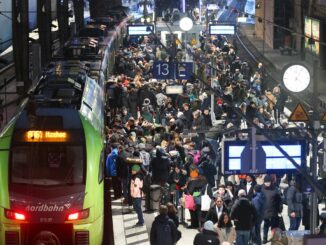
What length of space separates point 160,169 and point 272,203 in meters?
3.39

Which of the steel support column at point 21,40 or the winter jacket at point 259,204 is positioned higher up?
the steel support column at point 21,40

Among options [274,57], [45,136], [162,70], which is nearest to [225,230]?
[45,136]

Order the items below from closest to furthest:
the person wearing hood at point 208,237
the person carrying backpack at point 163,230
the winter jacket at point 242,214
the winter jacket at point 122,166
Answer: the person wearing hood at point 208,237, the person carrying backpack at point 163,230, the winter jacket at point 242,214, the winter jacket at point 122,166

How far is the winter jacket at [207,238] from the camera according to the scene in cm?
1597

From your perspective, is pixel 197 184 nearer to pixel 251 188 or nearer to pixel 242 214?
pixel 251 188

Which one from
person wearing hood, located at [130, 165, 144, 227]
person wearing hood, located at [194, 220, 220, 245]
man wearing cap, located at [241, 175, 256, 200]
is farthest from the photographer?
person wearing hood, located at [130, 165, 144, 227]

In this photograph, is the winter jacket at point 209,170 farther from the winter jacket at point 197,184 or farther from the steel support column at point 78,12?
the steel support column at point 78,12

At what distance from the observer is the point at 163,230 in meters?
17.2

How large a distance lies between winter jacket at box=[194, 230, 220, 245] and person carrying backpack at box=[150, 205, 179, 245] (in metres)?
1.28

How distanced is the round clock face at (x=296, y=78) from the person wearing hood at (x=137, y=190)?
13.1ft

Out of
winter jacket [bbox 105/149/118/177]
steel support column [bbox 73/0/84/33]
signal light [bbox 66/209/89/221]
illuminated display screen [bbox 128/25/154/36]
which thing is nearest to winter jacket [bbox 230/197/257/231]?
signal light [bbox 66/209/89/221]

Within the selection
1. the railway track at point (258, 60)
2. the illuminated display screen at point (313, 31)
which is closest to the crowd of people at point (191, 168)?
the railway track at point (258, 60)

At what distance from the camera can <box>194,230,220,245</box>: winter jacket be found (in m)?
16.0

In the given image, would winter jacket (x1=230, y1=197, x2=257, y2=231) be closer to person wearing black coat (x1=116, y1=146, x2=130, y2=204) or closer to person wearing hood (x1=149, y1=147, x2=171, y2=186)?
person wearing hood (x1=149, y1=147, x2=171, y2=186)
